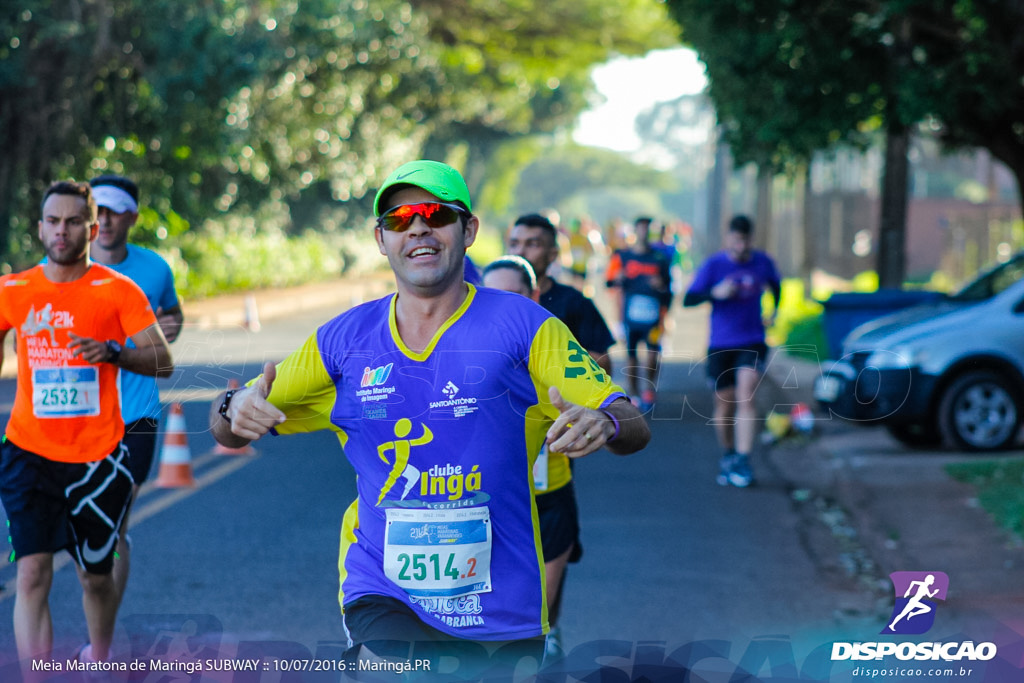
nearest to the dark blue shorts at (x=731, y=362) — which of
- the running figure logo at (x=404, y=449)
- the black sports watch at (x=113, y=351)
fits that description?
the black sports watch at (x=113, y=351)

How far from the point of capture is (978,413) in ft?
36.2

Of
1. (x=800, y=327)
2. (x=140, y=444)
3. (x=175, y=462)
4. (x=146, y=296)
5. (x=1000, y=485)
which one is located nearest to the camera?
(x=140, y=444)

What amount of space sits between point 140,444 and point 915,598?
144 inches

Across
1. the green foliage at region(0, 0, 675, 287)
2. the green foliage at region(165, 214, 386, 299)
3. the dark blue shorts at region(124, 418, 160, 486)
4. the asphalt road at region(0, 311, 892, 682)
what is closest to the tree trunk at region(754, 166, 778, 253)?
the green foliage at region(0, 0, 675, 287)

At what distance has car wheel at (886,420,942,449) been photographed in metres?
11.2

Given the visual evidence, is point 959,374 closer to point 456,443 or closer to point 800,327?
point 800,327

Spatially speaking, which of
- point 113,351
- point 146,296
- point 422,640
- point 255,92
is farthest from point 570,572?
point 255,92

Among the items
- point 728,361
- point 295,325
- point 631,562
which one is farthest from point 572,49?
point 631,562

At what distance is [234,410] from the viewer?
10.9 ft

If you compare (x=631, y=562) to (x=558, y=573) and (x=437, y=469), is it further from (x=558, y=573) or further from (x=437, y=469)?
(x=437, y=469)

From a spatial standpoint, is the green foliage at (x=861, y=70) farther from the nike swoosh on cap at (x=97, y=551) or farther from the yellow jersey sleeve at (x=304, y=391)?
the yellow jersey sleeve at (x=304, y=391)

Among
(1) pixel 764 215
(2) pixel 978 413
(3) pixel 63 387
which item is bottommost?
(2) pixel 978 413

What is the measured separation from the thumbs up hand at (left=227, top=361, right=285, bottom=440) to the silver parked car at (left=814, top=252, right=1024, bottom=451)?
26.8 ft

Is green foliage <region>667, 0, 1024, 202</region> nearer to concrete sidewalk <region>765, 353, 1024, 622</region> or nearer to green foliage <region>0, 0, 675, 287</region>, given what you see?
concrete sidewalk <region>765, 353, 1024, 622</region>
